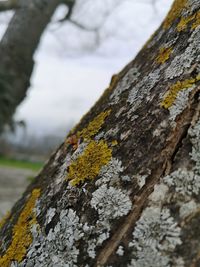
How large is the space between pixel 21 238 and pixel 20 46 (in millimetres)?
4981

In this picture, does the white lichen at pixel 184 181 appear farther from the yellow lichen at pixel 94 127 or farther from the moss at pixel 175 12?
the moss at pixel 175 12

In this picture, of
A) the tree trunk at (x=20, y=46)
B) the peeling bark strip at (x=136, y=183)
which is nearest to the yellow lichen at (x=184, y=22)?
the peeling bark strip at (x=136, y=183)

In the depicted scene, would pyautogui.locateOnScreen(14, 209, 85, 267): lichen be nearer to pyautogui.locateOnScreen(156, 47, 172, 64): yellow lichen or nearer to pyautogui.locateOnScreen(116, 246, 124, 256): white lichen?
pyautogui.locateOnScreen(116, 246, 124, 256): white lichen

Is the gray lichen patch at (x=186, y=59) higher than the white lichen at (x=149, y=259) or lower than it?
higher

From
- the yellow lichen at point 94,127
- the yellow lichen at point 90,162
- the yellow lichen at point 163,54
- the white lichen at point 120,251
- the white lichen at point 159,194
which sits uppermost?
the yellow lichen at point 163,54

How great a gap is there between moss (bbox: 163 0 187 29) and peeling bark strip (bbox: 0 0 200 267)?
0.11 feet

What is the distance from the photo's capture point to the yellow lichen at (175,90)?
4.47 feet

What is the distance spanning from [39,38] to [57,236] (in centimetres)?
547

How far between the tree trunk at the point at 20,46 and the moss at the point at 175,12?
450 centimetres

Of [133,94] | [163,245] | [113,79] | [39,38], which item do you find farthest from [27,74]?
[163,245]

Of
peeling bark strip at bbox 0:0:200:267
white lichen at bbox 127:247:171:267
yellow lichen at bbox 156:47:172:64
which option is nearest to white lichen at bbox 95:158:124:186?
peeling bark strip at bbox 0:0:200:267

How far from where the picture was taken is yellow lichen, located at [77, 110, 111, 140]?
158 centimetres

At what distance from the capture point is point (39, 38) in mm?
6512

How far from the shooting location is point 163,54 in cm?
159
